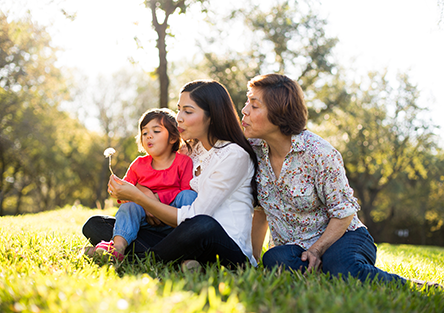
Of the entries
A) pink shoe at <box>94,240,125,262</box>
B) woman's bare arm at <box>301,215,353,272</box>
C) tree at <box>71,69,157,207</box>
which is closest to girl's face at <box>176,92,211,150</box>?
pink shoe at <box>94,240,125,262</box>

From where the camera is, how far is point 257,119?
113 inches

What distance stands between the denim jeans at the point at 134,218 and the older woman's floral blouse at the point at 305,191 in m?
0.64

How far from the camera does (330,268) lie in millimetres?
2658

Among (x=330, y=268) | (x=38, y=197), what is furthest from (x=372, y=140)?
(x=38, y=197)

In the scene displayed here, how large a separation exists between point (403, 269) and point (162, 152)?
8.80 feet

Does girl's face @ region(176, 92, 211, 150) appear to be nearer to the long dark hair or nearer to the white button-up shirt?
the long dark hair

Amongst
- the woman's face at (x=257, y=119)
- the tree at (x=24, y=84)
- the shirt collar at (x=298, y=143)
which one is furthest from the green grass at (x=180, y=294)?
the tree at (x=24, y=84)

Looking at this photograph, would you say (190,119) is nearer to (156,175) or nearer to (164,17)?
(156,175)

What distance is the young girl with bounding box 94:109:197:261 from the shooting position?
2.98 meters

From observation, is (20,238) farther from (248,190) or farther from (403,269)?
(403,269)

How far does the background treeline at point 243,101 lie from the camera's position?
1459cm

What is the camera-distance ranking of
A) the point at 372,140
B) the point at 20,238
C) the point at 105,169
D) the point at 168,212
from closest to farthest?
the point at 168,212 → the point at 20,238 → the point at 372,140 → the point at 105,169

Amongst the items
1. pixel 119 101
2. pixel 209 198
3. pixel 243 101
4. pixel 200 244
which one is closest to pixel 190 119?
pixel 209 198

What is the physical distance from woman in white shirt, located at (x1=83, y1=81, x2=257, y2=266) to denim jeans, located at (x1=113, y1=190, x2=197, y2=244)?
79mm
